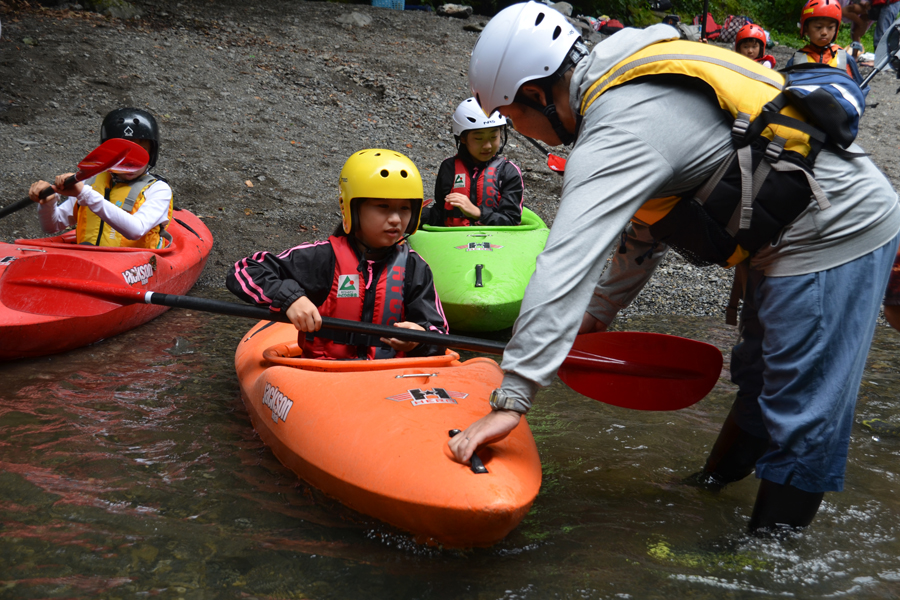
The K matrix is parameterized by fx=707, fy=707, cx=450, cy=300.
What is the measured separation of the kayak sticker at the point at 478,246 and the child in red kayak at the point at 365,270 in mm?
1482

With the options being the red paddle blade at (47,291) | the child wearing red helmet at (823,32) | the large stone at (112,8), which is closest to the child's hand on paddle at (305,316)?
the red paddle blade at (47,291)

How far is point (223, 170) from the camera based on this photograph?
7090 mm

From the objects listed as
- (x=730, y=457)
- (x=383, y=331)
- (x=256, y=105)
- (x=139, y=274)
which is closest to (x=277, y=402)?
(x=383, y=331)

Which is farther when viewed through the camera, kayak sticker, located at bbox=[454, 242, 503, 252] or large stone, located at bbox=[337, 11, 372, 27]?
large stone, located at bbox=[337, 11, 372, 27]

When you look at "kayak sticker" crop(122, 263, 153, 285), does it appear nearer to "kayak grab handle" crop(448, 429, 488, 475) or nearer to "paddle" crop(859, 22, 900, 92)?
"kayak grab handle" crop(448, 429, 488, 475)

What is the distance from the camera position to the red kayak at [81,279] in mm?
3590

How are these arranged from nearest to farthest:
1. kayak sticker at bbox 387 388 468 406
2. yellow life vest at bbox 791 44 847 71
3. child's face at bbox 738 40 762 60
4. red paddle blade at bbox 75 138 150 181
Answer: kayak sticker at bbox 387 388 468 406 → red paddle blade at bbox 75 138 150 181 → yellow life vest at bbox 791 44 847 71 → child's face at bbox 738 40 762 60

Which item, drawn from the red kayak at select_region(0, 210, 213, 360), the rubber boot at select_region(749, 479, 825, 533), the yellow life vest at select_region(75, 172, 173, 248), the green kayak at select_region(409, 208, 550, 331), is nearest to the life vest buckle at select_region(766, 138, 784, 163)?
the rubber boot at select_region(749, 479, 825, 533)

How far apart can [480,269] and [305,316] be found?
1.88 metres

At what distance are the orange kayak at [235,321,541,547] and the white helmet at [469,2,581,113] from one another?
3.22 feet

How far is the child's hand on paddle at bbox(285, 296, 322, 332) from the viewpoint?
2.69m

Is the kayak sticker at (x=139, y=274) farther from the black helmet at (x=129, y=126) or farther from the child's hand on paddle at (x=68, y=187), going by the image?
the black helmet at (x=129, y=126)

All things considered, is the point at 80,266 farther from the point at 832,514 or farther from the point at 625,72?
the point at 832,514

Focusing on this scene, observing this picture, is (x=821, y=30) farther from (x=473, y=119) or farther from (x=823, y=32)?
(x=473, y=119)
